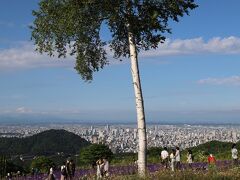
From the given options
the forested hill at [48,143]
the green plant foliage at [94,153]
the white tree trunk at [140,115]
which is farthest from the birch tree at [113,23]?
the forested hill at [48,143]

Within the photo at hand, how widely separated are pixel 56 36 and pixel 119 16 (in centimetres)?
334

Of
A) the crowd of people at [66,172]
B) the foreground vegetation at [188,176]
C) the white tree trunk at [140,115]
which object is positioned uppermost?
the white tree trunk at [140,115]

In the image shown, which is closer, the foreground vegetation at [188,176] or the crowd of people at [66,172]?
the foreground vegetation at [188,176]

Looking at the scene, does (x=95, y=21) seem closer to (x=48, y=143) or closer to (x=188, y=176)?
(x=188, y=176)

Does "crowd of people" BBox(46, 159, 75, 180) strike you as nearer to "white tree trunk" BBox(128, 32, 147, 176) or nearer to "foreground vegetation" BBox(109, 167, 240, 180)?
"white tree trunk" BBox(128, 32, 147, 176)

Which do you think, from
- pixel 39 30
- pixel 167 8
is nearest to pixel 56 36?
pixel 39 30

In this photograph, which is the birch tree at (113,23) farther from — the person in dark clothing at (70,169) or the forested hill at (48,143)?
the forested hill at (48,143)

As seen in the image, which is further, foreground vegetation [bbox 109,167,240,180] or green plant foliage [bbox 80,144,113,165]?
green plant foliage [bbox 80,144,113,165]

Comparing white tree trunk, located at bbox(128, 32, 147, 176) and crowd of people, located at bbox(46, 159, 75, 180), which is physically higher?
white tree trunk, located at bbox(128, 32, 147, 176)

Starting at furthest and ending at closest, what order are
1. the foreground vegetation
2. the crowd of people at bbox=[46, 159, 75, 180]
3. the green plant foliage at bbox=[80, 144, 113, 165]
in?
1. the green plant foliage at bbox=[80, 144, 113, 165]
2. the crowd of people at bbox=[46, 159, 75, 180]
3. the foreground vegetation

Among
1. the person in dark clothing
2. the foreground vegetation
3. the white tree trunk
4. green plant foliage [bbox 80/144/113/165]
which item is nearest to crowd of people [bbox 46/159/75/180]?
the person in dark clothing

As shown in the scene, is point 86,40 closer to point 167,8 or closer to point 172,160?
point 167,8

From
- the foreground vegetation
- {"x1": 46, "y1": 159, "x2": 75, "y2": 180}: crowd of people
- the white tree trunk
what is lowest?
{"x1": 46, "y1": 159, "x2": 75, "y2": 180}: crowd of people

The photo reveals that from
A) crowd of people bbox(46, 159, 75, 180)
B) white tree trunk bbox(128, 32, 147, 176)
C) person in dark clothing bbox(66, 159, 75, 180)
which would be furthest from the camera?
person in dark clothing bbox(66, 159, 75, 180)
